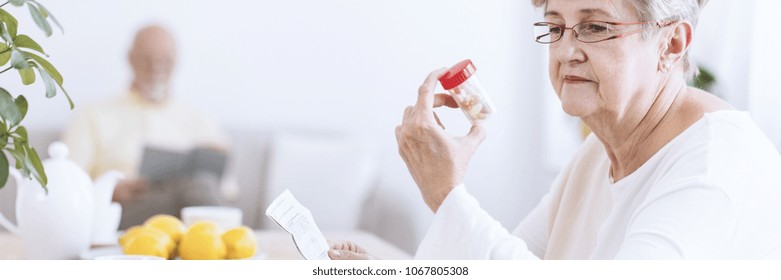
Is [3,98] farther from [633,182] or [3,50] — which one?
[633,182]

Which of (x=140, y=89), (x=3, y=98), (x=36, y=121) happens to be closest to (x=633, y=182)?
(x=3, y=98)

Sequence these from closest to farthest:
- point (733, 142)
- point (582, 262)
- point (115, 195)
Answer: point (733, 142) → point (582, 262) → point (115, 195)

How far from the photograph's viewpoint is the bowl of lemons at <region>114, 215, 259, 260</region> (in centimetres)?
127

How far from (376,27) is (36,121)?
142 centimetres

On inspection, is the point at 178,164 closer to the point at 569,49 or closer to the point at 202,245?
the point at 202,245

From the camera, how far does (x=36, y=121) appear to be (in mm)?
3301

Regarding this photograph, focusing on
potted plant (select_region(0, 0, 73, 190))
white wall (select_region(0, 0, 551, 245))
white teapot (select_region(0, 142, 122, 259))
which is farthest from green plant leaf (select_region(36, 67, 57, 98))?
white wall (select_region(0, 0, 551, 245))

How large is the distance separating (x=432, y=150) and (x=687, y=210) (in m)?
0.29

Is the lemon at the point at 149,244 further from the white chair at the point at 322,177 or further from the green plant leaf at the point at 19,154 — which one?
the white chair at the point at 322,177

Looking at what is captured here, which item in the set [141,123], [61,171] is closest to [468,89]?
[61,171]

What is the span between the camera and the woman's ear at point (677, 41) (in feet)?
3.37

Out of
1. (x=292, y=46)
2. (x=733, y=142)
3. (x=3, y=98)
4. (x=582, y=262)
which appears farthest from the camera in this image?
(x=292, y=46)

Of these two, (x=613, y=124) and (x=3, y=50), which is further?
(x=613, y=124)

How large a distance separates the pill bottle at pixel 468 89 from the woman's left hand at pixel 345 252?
0.76 ft
